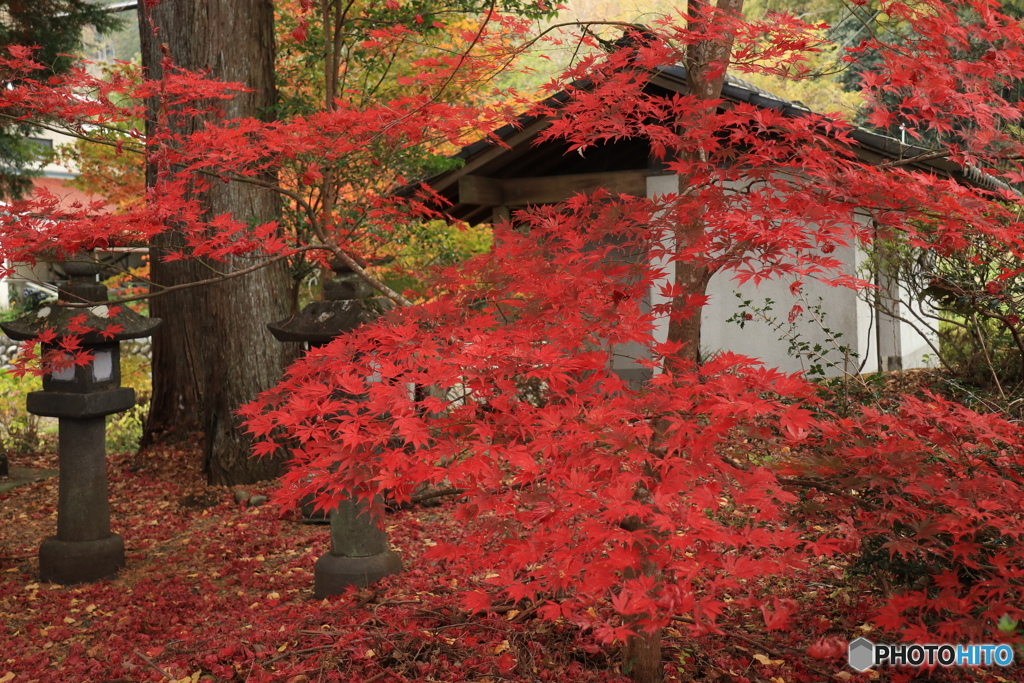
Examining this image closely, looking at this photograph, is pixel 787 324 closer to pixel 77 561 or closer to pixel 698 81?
pixel 698 81

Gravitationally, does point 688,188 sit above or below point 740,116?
below

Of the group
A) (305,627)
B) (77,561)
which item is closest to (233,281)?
(77,561)

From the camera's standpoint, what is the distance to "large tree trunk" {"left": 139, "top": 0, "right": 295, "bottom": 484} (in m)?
7.45

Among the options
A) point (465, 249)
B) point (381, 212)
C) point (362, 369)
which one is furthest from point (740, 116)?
point (465, 249)

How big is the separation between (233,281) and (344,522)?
3433 millimetres

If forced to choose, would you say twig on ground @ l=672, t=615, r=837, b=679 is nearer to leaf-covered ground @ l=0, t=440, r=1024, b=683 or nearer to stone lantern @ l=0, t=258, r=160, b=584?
leaf-covered ground @ l=0, t=440, r=1024, b=683

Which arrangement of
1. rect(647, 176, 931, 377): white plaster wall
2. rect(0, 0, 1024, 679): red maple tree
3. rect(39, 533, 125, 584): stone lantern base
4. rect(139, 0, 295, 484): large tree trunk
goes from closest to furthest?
rect(0, 0, 1024, 679): red maple tree < rect(39, 533, 125, 584): stone lantern base < rect(139, 0, 295, 484): large tree trunk < rect(647, 176, 931, 377): white plaster wall

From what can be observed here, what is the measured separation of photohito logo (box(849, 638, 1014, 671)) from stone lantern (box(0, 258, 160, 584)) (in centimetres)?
468

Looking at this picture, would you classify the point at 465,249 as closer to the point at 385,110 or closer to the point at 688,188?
the point at 385,110

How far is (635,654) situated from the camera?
3.53 meters

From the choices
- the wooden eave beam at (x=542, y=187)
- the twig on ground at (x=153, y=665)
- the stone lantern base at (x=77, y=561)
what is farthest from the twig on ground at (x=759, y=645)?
the wooden eave beam at (x=542, y=187)

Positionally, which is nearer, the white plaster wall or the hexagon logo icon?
the hexagon logo icon

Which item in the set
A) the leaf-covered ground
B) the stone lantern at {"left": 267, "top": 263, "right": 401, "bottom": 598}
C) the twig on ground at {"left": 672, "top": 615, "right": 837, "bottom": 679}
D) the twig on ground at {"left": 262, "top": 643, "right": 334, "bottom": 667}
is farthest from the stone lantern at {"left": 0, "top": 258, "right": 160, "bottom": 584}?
the twig on ground at {"left": 672, "top": 615, "right": 837, "bottom": 679}

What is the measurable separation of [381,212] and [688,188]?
8.89 ft
